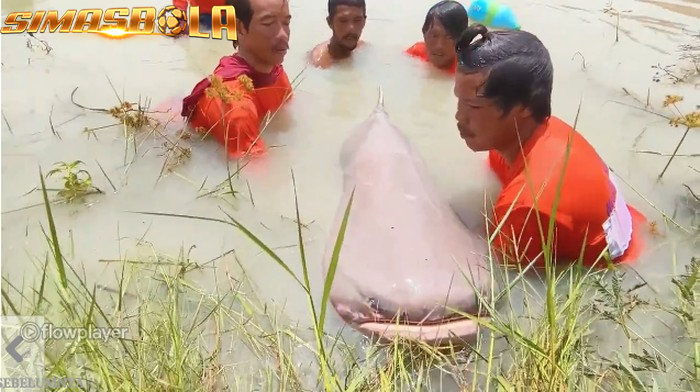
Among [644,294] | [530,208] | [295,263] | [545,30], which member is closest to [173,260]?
[295,263]

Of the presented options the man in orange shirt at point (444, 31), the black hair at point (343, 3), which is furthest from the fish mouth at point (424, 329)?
the black hair at point (343, 3)

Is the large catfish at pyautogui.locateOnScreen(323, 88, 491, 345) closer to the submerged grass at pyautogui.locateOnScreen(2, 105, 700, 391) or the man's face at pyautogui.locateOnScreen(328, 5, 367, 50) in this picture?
the submerged grass at pyautogui.locateOnScreen(2, 105, 700, 391)

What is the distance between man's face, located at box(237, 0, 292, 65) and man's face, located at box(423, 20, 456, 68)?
1.23m

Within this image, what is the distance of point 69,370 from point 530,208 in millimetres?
1685

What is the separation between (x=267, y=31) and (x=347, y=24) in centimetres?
109

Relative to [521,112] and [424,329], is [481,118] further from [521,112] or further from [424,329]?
[424,329]

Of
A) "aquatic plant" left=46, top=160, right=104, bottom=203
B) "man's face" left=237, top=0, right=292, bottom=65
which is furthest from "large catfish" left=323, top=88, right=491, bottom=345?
"aquatic plant" left=46, top=160, right=104, bottom=203

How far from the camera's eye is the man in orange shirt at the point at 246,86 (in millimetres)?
3318

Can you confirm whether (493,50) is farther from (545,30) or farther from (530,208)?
(545,30)

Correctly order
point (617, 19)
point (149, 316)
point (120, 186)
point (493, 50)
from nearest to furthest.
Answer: point (149, 316), point (493, 50), point (120, 186), point (617, 19)

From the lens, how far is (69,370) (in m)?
1.94

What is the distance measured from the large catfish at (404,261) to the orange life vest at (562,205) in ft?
0.60

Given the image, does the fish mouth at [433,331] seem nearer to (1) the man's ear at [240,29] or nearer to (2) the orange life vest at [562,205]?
(2) the orange life vest at [562,205]

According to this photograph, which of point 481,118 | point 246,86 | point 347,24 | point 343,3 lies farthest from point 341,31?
point 481,118
